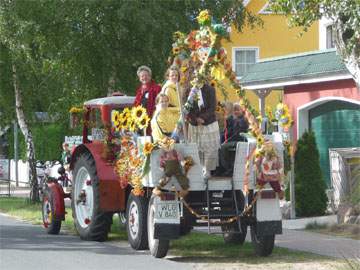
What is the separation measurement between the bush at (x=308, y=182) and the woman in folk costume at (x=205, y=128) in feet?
20.1

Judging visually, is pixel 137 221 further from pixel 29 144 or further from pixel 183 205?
pixel 29 144

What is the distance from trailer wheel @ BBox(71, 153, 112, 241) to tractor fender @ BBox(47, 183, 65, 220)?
0.56 meters

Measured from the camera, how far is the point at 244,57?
38.7m

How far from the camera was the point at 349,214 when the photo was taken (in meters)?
15.8

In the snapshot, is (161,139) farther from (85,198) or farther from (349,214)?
(349,214)

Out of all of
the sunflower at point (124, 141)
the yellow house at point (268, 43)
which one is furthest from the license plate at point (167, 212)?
the yellow house at point (268, 43)

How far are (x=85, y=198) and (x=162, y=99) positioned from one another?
9.91ft

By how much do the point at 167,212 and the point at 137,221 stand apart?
3.23 feet

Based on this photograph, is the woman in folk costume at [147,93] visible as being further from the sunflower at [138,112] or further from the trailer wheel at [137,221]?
the trailer wheel at [137,221]

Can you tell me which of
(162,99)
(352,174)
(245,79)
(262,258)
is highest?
(245,79)

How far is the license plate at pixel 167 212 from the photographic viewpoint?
11867 millimetres

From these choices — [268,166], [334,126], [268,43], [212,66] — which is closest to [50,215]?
[212,66]

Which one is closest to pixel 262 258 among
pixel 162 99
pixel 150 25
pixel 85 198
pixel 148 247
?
pixel 148 247

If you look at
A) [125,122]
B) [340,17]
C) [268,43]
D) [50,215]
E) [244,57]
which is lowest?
[50,215]
